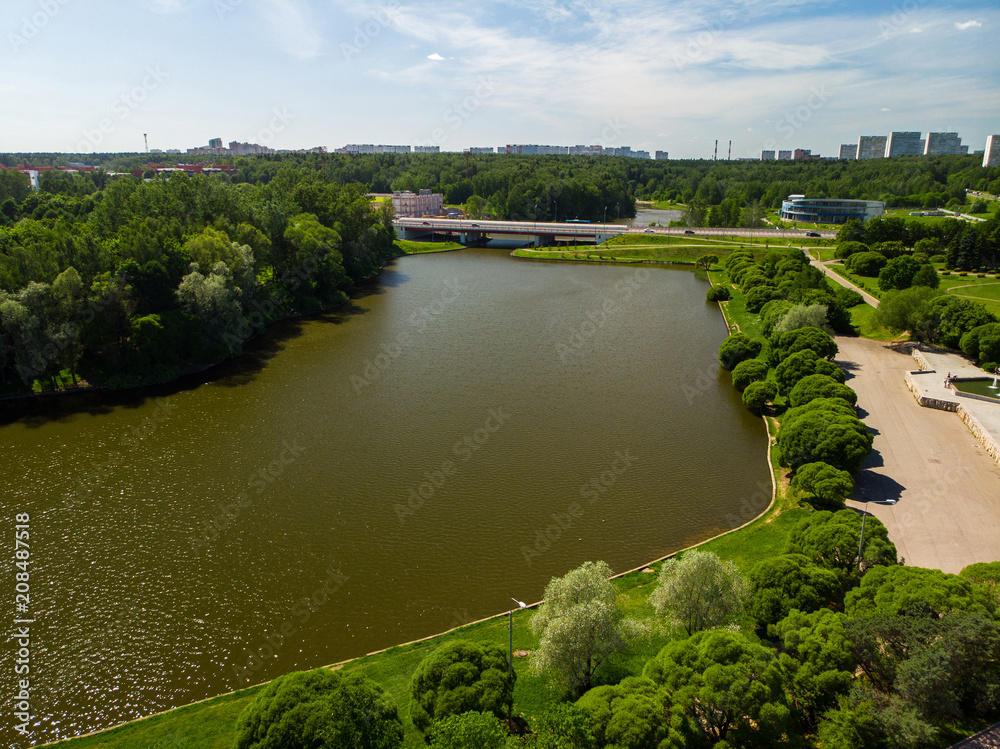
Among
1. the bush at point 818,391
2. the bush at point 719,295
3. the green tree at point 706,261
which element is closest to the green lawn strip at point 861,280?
the bush at point 719,295

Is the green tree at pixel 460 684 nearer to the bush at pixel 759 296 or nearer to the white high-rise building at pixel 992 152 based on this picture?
the bush at pixel 759 296

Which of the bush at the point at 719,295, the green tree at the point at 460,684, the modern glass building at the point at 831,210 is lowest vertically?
the green tree at the point at 460,684

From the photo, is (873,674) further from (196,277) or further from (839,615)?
(196,277)

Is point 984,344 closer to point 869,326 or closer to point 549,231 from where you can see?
point 869,326

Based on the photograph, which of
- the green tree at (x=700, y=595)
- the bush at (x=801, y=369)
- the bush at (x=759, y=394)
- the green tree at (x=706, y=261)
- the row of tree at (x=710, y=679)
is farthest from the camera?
the green tree at (x=706, y=261)

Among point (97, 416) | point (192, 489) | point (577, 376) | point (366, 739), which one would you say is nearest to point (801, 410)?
point (577, 376)

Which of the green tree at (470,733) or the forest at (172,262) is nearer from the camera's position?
the green tree at (470,733)

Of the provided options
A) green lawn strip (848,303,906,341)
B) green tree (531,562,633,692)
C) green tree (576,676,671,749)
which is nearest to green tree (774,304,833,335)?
green lawn strip (848,303,906,341)
